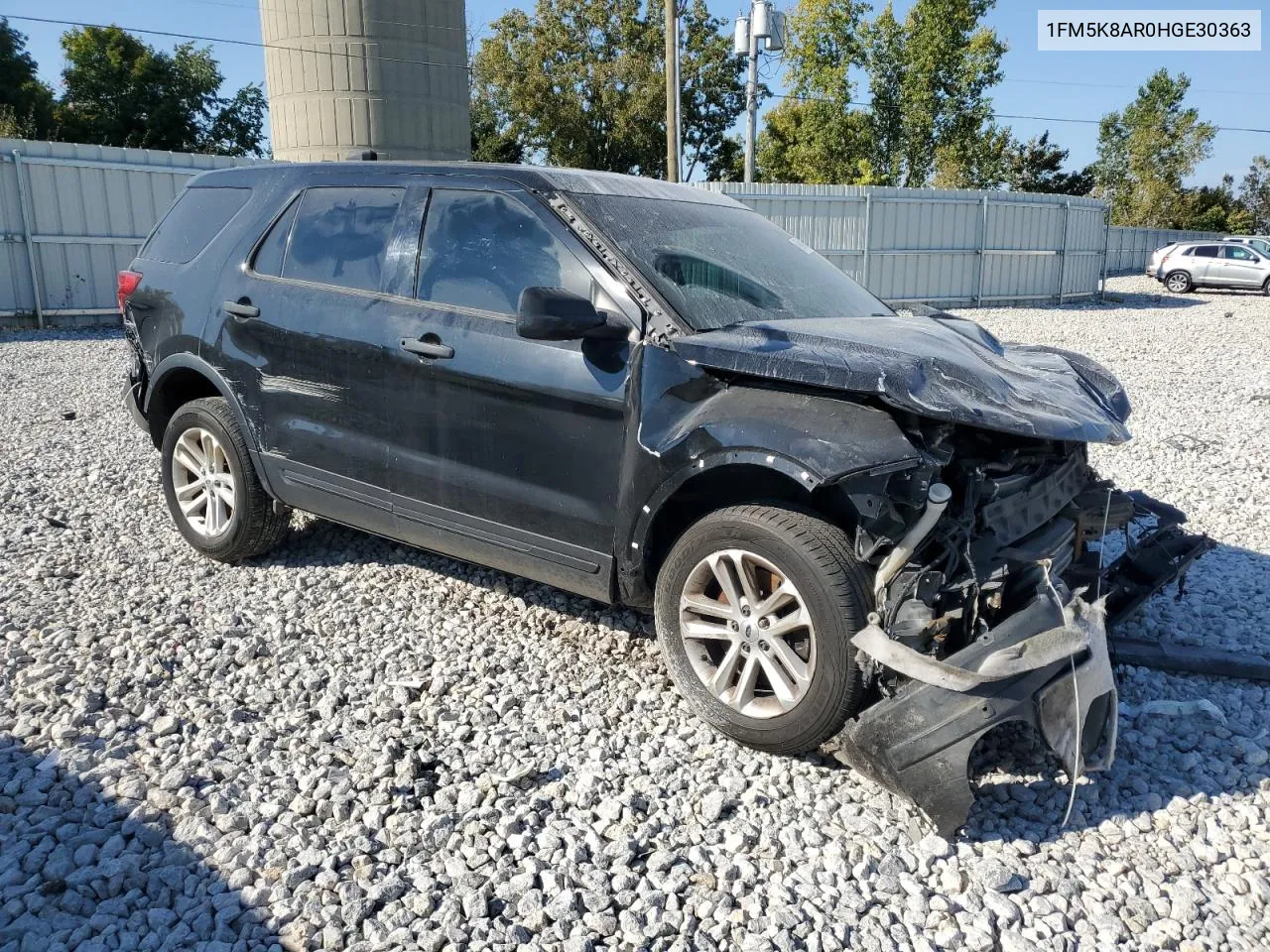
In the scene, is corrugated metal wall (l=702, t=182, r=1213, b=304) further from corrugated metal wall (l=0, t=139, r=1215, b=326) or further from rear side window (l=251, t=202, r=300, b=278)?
rear side window (l=251, t=202, r=300, b=278)

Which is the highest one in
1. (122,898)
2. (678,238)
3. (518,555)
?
(678,238)

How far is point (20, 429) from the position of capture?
27.1 feet

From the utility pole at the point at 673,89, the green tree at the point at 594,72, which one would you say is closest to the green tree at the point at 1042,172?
the green tree at the point at 594,72

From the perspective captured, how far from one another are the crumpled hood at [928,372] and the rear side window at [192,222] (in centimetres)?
287

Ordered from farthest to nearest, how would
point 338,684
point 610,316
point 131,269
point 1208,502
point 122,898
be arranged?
1. point 1208,502
2. point 131,269
3. point 338,684
4. point 610,316
5. point 122,898

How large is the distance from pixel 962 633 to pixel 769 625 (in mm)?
623

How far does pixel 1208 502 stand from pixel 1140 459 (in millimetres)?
1265

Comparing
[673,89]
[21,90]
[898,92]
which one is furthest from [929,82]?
[21,90]

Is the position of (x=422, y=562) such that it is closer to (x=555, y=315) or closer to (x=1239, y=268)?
(x=555, y=315)

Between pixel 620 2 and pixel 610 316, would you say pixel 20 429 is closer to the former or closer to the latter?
pixel 610 316

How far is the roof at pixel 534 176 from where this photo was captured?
4.04 meters

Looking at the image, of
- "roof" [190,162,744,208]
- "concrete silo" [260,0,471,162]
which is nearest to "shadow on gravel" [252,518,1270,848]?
"roof" [190,162,744,208]

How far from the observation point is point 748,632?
132 inches

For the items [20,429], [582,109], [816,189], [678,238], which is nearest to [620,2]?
[582,109]
